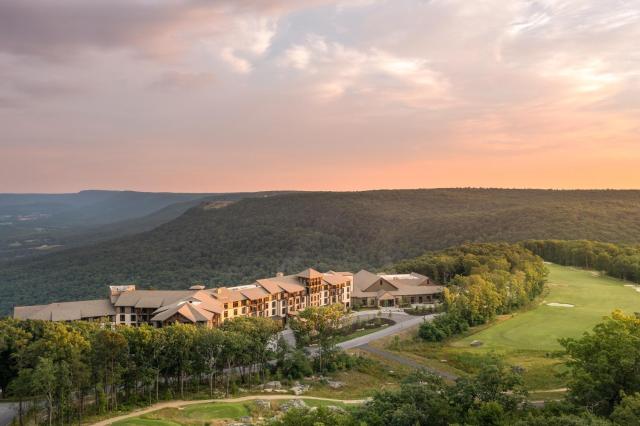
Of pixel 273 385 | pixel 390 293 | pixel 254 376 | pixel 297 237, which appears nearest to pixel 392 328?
pixel 390 293

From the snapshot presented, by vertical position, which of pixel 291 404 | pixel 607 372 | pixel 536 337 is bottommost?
pixel 291 404

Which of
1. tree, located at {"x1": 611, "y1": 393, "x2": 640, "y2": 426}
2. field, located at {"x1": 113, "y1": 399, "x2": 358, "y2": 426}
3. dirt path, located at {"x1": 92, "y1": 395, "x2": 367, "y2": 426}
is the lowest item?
dirt path, located at {"x1": 92, "y1": 395, "x2": 367, "y2": 426}

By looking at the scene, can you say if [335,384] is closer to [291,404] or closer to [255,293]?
[291,404]

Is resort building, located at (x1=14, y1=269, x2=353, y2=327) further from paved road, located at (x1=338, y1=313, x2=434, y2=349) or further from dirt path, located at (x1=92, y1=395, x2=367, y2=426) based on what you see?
dirt path, located at (x1=92, y1=395, x2=367, y2=426)

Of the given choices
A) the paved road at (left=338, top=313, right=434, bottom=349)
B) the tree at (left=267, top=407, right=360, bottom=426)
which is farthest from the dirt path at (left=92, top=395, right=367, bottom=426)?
the tree at (left=267, top=407, right=360, bottom=426)

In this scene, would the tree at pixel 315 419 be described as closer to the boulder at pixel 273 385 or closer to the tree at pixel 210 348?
the tree at pixel 210 348

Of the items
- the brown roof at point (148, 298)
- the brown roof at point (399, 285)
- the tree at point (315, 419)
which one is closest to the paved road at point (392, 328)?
the brown roof at point (399, 285)

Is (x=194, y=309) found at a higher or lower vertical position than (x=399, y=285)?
higher
